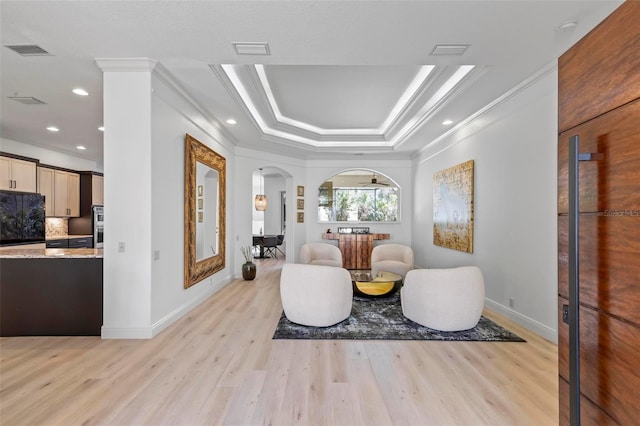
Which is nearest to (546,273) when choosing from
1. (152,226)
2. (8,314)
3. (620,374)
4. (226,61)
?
(620,374)

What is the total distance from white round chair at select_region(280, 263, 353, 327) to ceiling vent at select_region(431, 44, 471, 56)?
Answer: 2458 mm

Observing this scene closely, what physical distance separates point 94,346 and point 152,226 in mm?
1307

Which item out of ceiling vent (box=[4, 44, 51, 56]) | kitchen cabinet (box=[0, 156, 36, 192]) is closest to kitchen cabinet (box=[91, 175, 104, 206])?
kitchen cabinet (box=[0, 156, 36, 192])

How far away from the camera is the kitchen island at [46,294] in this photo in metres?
3.27

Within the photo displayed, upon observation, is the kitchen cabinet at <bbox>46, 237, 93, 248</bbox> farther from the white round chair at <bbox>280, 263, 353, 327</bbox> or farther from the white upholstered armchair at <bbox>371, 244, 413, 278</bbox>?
the white upholstered armchair at <bbox>371, 244, 413, 278</bbox>

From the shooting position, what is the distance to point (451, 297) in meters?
3.30

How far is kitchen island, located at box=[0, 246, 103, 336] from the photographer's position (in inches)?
129

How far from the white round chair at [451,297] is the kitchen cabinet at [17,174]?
6968 millimetres

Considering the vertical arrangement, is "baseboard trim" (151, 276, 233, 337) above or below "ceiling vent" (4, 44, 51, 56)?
below

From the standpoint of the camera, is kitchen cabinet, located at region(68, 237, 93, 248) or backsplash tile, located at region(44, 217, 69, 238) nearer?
backsplash tile, located at region(44, 217, 69, 238)

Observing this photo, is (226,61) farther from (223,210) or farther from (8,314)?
(8,314)

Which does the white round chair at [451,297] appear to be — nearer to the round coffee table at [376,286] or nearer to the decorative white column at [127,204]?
the round coffee table at [376,286]

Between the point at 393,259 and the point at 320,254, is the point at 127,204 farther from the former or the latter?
the point at 393,259

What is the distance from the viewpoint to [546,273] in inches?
127
